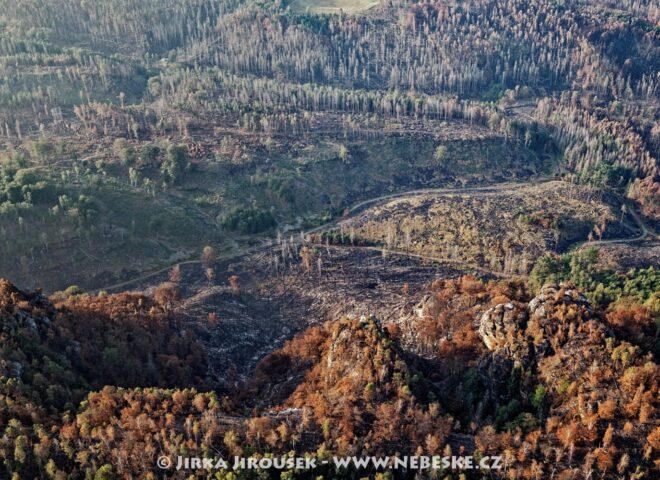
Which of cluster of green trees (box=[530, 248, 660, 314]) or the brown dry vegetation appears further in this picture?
the brown dry vegetation

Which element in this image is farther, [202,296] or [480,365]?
[202,296]

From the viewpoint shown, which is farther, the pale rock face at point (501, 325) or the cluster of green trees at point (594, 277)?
the cluster of green trees at point (594, 277)

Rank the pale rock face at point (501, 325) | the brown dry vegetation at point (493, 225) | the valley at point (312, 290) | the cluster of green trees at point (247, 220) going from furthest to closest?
1. the cluster of green trees at point (247, 220)
2. the brown dry vegetation at point (493, 225)
3. the pale rock face at point (501, 325)
4. the valley at point (312, 290)

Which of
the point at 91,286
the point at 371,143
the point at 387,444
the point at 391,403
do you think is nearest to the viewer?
the point at 387,444

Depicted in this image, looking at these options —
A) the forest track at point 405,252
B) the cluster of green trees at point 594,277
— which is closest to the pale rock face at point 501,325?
the cluster of green trees at point 594,277

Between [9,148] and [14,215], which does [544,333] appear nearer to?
[14,215]

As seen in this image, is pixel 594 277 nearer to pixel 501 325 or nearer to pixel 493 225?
pixel 493 225

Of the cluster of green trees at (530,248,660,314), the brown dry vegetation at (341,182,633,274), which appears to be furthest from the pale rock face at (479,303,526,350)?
the brown dry vegetation at (341,182,633,274)

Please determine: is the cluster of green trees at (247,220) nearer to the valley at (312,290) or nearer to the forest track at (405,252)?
the valley at (312,290)

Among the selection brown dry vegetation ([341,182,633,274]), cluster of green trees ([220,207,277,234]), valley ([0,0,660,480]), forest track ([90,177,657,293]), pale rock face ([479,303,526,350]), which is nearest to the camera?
valley ([0,0,660,480])

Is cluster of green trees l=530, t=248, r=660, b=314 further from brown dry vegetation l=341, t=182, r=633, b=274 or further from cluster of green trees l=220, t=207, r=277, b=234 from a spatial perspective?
cluster of green trees l=220, t=207, r=277, b=234

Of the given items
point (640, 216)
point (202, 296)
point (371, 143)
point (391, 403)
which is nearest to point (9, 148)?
point (202, 296)
